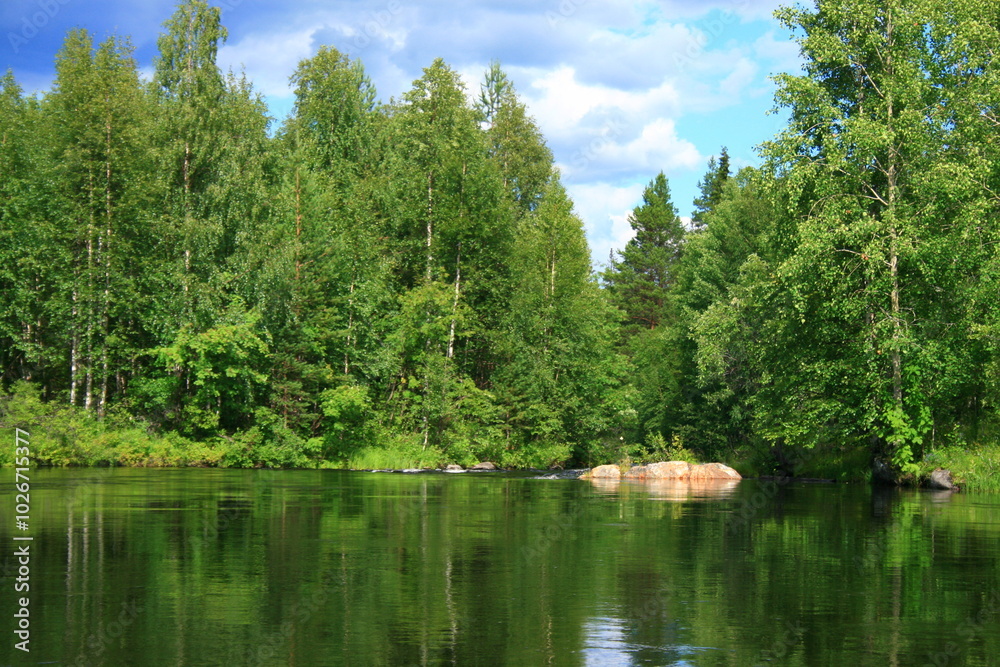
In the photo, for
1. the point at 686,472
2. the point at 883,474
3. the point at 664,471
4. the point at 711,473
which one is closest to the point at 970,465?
the point at 883,474

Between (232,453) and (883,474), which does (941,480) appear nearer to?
(883,474)

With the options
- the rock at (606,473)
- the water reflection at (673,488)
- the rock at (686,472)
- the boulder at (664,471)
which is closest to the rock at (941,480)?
the water reflection at (673,488)

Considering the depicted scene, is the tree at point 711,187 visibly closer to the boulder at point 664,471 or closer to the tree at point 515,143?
the tree at point 515,143

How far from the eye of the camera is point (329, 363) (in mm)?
59875

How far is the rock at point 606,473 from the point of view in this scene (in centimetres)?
4703

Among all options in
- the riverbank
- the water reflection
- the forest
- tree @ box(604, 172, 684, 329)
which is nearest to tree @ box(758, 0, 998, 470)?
the forest

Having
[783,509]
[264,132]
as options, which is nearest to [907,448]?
[783,509]

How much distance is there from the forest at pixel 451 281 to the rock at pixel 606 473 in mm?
7498

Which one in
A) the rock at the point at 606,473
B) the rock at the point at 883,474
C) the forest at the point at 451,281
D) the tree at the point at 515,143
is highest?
the tree at the point at 515,143

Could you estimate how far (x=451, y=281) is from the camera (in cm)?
6438

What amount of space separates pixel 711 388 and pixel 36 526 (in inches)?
1733

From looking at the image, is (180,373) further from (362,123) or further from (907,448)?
(907,448)

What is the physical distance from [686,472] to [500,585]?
32.6 m

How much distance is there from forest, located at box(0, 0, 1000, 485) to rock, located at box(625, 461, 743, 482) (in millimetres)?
3165
